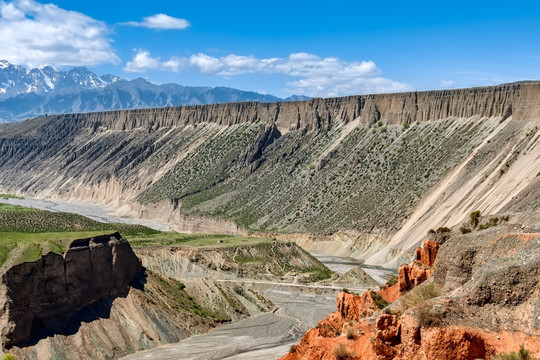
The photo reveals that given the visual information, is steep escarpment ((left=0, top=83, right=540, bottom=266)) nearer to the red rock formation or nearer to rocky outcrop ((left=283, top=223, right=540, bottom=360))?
the red rock formation

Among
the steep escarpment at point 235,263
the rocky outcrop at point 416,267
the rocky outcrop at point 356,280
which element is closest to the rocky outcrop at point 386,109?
the rocky outcrop at point 356,280

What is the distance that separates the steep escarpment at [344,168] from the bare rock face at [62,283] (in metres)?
41.8

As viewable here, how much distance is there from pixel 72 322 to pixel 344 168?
3151 inches

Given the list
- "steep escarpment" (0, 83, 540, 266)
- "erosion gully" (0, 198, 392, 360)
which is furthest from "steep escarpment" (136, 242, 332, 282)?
"steep escarpment" (0, 83, 540, 266)

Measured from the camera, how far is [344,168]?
403 feet

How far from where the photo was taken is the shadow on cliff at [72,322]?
45.8 metres

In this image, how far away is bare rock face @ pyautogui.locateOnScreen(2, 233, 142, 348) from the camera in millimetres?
44594

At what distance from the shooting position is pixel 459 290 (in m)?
21.1

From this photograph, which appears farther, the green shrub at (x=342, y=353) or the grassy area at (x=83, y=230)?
the grassy area at (x=83, y=230)

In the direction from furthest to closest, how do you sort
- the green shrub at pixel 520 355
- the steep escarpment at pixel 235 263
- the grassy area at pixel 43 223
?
the grassy area at pixel 43 223, the steep escarpment at pixel 235 263, the green shrub at pixel 520 355

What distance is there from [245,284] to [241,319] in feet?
45.6

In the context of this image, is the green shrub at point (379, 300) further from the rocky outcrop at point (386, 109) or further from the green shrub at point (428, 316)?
the rocky outcrop at point (386, 109)

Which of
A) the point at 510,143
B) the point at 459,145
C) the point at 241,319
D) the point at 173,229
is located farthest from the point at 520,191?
the point at 173,229

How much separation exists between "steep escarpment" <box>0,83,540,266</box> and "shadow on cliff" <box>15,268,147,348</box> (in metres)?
43.2
